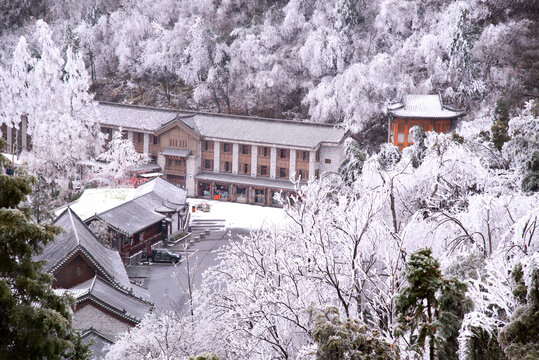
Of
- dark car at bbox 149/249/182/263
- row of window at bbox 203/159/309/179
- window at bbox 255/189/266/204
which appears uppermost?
row of window at bbox 203/159/309/179

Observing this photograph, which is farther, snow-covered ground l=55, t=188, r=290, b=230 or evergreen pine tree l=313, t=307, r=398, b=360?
snow-covered ground l=55, t=188, r=290, b=230

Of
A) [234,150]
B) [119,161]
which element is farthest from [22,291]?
[234,150]

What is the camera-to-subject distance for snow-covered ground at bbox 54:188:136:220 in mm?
30987

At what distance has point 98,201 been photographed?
3303cm

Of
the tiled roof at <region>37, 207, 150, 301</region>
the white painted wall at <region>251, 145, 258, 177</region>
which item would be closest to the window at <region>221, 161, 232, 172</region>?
the white painted wall at <region>251, 145, 258, 177</region>

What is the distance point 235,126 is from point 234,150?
6.44 ft

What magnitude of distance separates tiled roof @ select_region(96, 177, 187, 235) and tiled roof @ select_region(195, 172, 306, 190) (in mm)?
4832

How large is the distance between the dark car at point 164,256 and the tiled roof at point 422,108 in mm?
19583

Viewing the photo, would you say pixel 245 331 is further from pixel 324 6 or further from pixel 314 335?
pixel 324 6

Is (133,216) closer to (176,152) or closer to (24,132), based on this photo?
(176,152)

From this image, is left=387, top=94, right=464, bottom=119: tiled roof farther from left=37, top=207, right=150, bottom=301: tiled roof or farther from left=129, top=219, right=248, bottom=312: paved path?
left=37, top=207, right=150, bottom=301: tiled roof

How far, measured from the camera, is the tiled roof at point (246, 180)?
3994 centimetres

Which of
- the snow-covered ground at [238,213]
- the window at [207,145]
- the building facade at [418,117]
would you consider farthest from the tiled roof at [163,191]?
the building facade at [418,117]

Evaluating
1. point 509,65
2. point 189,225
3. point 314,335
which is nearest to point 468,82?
point 509,65
